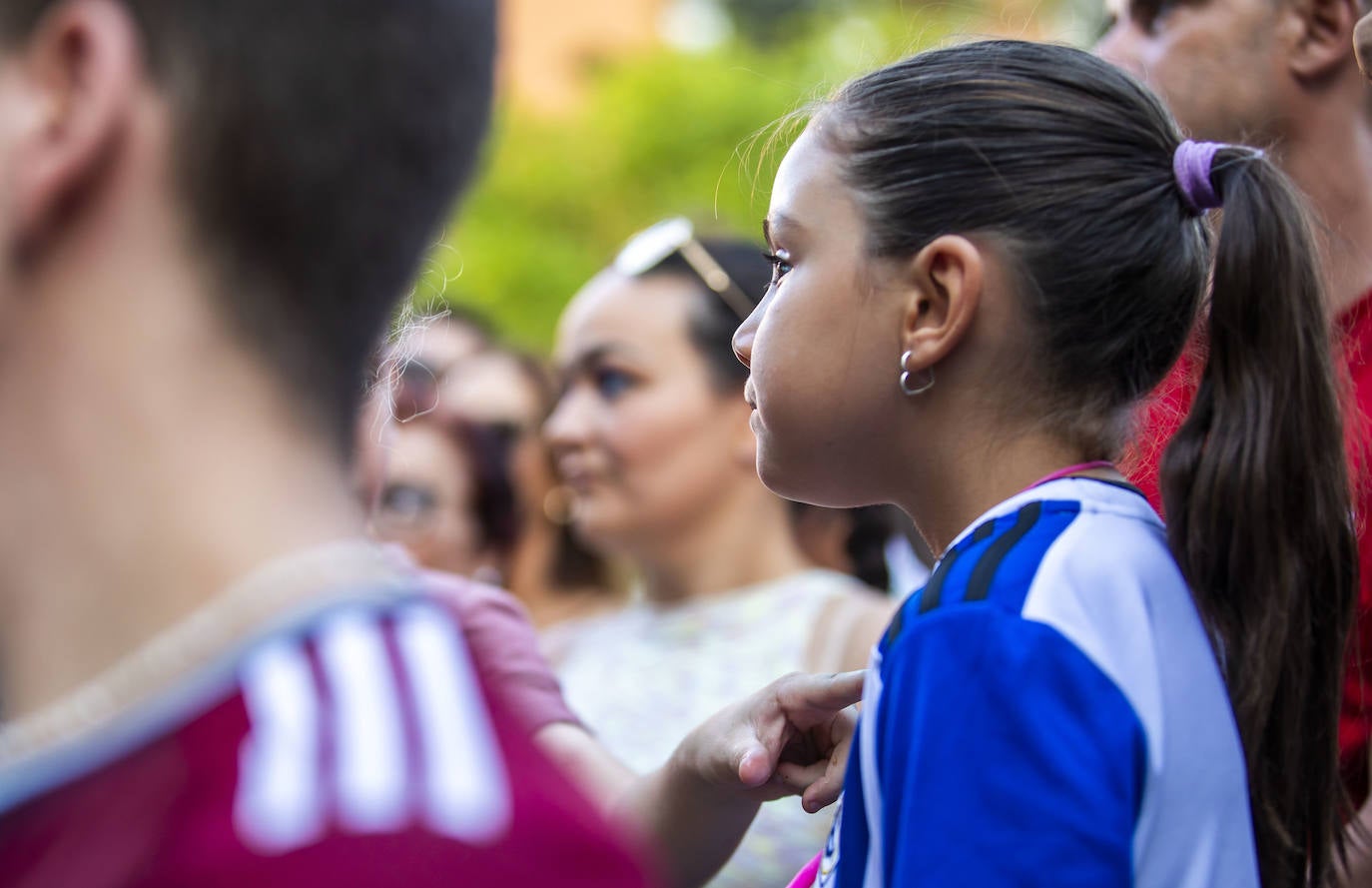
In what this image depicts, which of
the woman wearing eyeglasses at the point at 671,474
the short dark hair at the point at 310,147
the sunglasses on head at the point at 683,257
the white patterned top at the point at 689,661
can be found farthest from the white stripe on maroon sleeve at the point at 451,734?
the sunglasses on head at the point at 683,257

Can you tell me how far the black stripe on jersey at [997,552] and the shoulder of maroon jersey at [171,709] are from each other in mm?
705

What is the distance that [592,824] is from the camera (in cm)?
83

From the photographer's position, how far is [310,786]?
748 millimetres

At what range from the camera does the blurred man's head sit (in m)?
2.35

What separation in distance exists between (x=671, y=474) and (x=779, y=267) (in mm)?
1690

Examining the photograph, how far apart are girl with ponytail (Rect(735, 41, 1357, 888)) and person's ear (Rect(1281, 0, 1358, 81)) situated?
32.1 inches

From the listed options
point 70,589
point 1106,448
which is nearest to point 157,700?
point 70,589

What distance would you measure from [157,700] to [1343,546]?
1344mm

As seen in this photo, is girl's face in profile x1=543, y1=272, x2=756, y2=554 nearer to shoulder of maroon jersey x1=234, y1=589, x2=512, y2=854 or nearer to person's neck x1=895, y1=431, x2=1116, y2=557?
person's neck x1=895, y1=431, x2=1116, y2=557

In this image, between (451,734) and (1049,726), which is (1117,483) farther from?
(451,734)

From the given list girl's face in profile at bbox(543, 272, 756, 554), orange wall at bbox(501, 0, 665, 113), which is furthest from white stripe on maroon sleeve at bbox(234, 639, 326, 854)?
orange wall at bbox(501, 0, 665, 113)

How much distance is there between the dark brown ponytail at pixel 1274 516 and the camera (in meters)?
1.56

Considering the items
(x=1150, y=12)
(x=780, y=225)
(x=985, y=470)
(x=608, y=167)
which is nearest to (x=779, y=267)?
(x=780, y=225)

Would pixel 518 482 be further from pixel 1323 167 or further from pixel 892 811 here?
pixel 892 811
